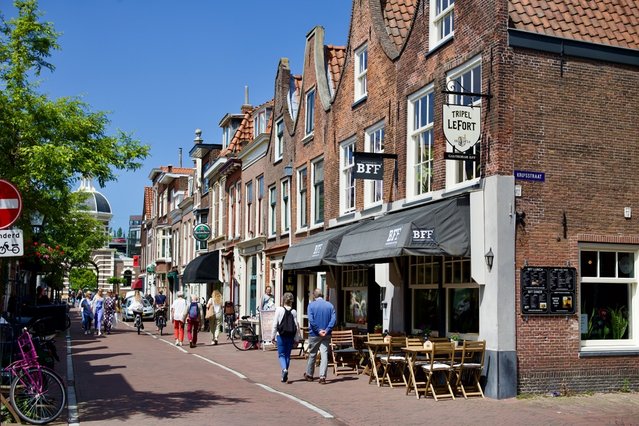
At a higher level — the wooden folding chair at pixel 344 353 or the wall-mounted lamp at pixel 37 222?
the wall-mounted lamp at pixel 37 222

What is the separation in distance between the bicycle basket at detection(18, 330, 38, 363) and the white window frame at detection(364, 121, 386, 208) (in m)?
10.1

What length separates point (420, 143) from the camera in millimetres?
17828

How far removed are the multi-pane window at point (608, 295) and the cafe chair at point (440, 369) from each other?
8.65ft

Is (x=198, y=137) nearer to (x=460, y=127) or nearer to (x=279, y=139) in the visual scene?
(x=279, y=139)

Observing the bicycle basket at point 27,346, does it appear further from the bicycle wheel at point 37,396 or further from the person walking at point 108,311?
the person walking at point 108,311

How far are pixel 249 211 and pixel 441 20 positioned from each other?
62.6ft

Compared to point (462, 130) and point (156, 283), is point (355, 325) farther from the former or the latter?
point (156, 283)

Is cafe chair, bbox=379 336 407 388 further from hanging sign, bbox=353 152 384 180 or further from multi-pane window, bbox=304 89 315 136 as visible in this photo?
multi-pane window, bbox=304 89 315 136

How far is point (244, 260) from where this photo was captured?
116 ft

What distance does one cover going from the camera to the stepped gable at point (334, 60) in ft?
86.2

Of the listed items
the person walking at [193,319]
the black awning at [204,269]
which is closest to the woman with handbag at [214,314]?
the person walking at [193,319]

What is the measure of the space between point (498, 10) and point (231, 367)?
1032cm

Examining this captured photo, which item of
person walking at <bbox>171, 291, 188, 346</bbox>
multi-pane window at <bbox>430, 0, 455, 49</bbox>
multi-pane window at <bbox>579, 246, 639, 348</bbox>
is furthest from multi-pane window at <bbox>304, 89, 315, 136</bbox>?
multi-pane window at <bbox>579, 246, 639, 348</bbox>

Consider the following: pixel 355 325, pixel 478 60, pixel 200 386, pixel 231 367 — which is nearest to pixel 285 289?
pixel 355 325
